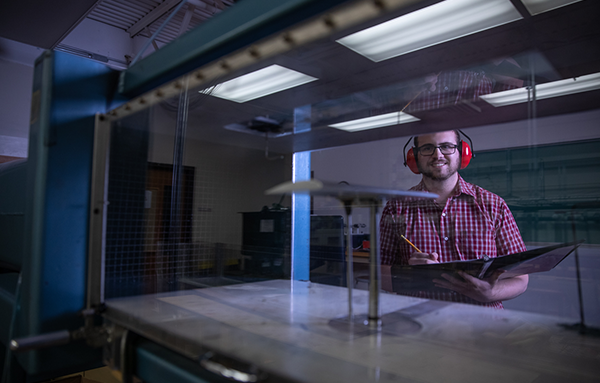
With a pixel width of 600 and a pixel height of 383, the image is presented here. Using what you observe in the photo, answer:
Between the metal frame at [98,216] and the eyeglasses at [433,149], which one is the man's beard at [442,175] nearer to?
the eyeglasses at [433,149]

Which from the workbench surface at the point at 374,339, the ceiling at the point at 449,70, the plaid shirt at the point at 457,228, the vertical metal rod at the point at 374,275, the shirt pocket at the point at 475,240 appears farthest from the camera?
the shirt pocket at the point at 475,240

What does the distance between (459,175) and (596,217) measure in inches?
15.5

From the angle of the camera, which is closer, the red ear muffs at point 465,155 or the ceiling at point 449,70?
the ceiling at point 449,70

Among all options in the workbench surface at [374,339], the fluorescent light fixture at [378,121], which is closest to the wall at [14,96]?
the workbench surface at [374,339]

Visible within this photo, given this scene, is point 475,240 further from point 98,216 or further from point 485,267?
point 98,216

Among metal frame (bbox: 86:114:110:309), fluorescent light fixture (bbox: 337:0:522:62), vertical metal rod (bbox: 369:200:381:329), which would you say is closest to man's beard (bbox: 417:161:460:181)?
fluorescent light fixture (bbox: 337:0:522:62)

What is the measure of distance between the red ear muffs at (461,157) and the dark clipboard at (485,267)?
296 millimetres

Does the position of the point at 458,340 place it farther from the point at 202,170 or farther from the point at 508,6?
the point at 202,170

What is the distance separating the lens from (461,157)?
1243 millimetres

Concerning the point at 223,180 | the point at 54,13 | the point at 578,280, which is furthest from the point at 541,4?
the point at 54,13

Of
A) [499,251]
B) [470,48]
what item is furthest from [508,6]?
[499,251]

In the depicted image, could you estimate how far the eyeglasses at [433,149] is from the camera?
1008 millimetres

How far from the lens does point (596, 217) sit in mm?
1003

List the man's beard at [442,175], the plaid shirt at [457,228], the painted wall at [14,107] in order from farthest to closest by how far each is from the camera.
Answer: the painted wall at [14,107] < the plaid shirt at [457,228] < the man's beard at [442,175]
